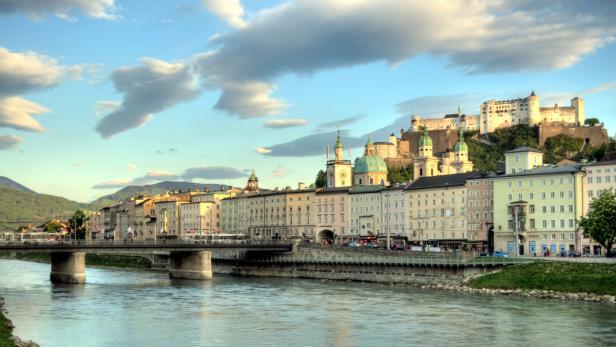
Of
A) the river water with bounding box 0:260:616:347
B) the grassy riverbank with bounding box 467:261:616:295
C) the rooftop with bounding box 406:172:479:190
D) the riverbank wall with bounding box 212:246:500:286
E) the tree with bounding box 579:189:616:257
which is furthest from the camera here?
the rooftop with bounding box 406:172:479:190

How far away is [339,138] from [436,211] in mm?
65351

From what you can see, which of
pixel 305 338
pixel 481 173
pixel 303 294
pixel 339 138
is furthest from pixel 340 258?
pixel 339 138

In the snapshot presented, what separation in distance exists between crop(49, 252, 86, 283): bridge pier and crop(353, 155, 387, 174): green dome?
260 ft

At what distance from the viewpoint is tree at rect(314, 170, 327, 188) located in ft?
626

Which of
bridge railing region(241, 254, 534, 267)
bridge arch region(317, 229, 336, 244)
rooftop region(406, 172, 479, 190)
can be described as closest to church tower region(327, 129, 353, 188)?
bridge arch region(317, 229, 336, 244)

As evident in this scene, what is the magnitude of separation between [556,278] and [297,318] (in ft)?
91.4

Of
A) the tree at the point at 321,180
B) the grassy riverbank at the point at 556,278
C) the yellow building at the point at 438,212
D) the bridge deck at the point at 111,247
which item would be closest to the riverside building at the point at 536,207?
the yellow building at the point at 438,212

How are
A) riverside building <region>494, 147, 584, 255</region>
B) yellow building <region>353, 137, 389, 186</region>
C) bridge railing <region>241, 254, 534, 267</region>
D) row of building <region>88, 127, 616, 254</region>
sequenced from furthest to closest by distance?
yellow building <region>353, 137, 389, 186</region> → row of building <region>88, 127, 616, 254</region> → riverside building <region>494, 147, 584, 255</region> → bridge railing <region>241, 254, 534, 267</region>

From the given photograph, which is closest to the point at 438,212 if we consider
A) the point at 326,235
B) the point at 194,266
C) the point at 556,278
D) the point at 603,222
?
the point at 326,235

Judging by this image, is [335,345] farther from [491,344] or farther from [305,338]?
[491,344]

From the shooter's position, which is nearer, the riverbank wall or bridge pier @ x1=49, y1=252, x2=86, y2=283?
the riverbank wall

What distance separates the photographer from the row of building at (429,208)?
336 ft

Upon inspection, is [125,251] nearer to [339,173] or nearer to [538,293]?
[538,293]

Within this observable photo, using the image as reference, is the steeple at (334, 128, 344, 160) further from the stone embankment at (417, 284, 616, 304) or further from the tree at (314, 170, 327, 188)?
the stone embankment at (417, 284, 616, 304)
